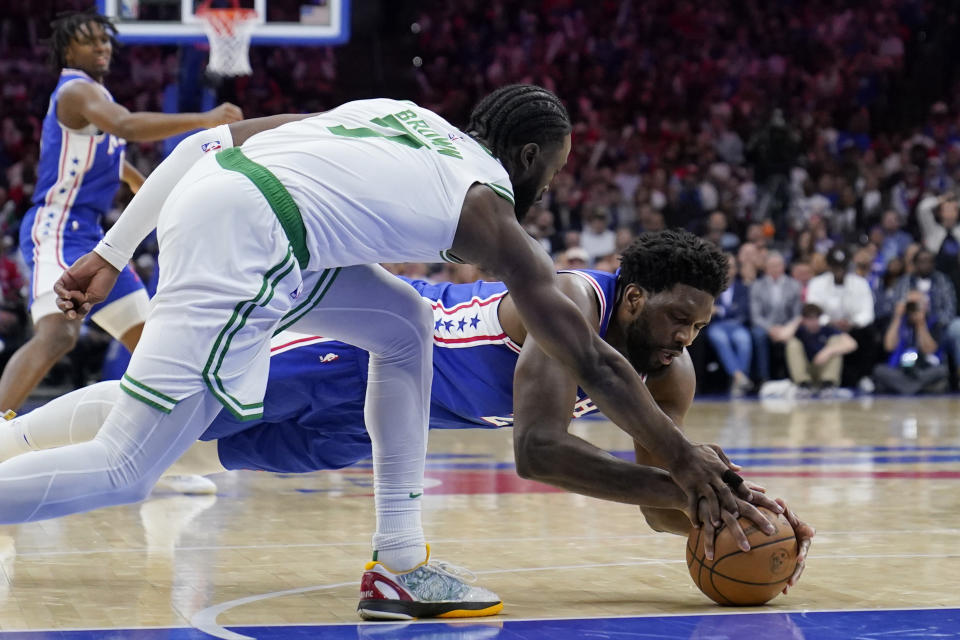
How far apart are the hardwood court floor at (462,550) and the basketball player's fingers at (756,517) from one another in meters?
0.26

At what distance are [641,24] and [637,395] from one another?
17.5 m

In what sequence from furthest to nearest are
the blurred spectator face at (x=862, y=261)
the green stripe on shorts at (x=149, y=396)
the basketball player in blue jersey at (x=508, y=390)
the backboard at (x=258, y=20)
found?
the blurred spectator face at (x=862, y=261) → the backboard at (x=258, y=20) → the basketball player in blue jersey at (x=508, y=390) → the green stripe on shorts at (x=149, y=396)

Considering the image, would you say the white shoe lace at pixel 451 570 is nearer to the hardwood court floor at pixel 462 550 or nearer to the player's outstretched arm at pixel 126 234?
the hardwood court floor at pixel 462 550

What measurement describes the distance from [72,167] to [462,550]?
304 centimetres

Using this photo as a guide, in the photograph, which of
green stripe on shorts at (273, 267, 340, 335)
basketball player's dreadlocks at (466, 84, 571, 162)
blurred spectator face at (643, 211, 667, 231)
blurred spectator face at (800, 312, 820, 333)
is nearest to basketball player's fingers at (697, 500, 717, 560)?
basketball player's dreadlocks at (466, 84, 571, 162)

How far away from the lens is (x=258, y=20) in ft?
30.5

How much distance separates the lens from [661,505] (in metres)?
3.54

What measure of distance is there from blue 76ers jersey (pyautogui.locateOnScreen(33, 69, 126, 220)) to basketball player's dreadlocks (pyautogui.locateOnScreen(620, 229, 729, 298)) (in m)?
3.48

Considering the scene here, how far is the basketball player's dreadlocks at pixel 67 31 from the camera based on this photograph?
6336 millimetres

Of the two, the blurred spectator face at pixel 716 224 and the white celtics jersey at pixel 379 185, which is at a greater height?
the white celtics jersey at pixel 379 185

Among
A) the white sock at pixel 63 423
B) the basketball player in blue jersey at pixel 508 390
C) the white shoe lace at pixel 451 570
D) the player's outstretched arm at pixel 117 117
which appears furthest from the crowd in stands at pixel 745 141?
the white shoe lace at pixel 451 570

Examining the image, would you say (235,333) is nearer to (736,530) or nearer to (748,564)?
(736,530)

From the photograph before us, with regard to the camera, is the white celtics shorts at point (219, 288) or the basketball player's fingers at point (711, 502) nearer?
the white celtics shorts at point (219, 288)

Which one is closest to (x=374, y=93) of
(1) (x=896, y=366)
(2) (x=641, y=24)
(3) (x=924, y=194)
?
(2) (x=641, y=24)
